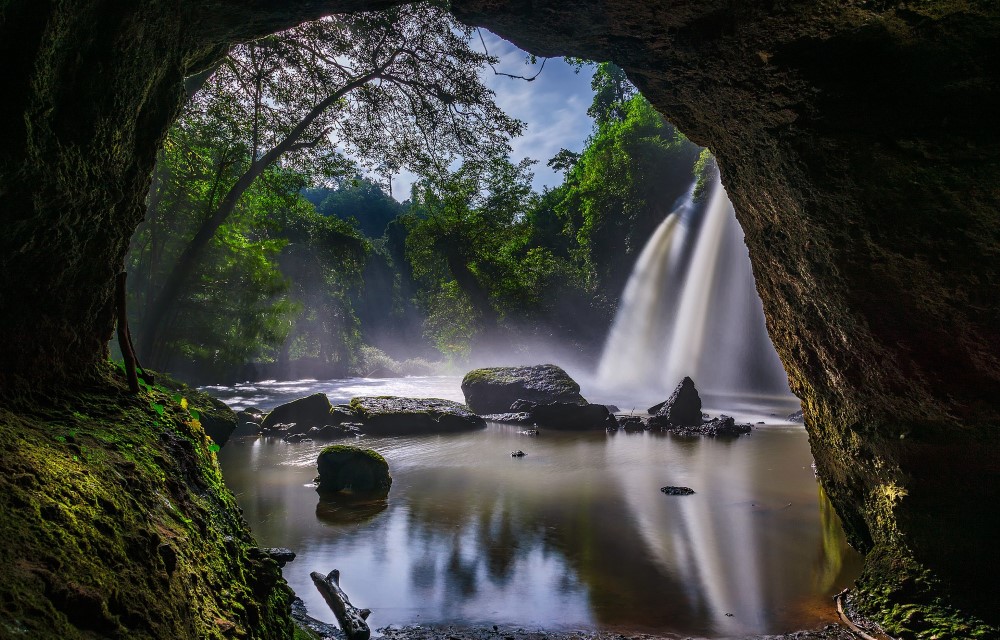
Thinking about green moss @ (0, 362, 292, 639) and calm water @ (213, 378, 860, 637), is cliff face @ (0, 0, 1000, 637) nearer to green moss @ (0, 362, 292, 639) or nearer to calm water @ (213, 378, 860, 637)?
green moss @ (0, 362, 292, 639)

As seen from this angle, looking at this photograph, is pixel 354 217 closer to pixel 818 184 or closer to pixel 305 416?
pixel 305 416

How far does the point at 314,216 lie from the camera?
2319 cm

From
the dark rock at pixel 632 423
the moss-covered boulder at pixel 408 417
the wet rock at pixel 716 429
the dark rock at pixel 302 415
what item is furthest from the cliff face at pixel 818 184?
the dark rock at pixel 302 415

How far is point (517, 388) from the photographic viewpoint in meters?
19.9

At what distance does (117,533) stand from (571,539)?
6.24 meters

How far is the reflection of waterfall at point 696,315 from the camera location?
26.4 metres

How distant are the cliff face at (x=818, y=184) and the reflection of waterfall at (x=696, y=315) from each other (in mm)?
22275

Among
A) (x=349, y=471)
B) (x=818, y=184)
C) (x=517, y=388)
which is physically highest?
(x=818, y=184)

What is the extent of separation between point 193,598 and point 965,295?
440 cm

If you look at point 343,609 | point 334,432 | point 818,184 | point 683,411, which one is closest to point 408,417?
point 334,432

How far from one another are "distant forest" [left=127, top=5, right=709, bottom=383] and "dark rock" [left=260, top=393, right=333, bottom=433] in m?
3.26

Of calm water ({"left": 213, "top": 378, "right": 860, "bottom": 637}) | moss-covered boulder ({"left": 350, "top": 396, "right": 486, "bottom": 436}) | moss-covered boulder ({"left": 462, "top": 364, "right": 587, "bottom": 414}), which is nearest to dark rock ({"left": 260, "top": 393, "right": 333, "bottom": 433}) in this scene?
moss-covered boulder ({"left": 350, "top": 396, "right": 486, "bottom": 436})

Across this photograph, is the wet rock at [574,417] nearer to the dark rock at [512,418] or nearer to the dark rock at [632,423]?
the dark rock at [632,423]

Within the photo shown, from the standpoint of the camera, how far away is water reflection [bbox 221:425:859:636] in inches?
214
